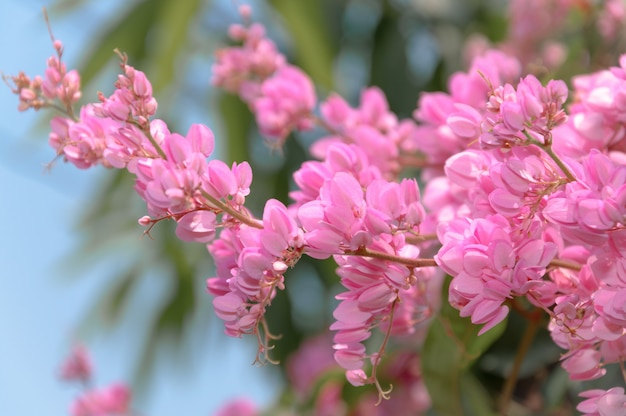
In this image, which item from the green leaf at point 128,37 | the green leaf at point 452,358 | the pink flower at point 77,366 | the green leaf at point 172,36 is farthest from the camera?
the green leaf at point 128,37

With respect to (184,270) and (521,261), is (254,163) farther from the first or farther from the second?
(521,261)

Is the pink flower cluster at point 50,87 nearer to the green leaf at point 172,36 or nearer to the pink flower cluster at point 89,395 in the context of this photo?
the pink flower cluster at point 89,395

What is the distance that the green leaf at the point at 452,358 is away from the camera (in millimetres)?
561

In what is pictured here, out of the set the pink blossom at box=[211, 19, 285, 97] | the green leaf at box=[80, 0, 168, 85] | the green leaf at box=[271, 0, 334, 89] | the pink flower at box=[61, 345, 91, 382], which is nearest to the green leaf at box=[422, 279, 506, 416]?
the pink blossom at box=[211, 19, 285, 97]

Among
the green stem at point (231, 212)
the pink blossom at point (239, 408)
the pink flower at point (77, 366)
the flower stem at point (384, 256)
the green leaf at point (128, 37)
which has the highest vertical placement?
the green stem at point (231, 212)

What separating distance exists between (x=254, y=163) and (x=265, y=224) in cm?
90

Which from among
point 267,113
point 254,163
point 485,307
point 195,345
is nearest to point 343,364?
point 485,307

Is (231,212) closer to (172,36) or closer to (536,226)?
(536,226)

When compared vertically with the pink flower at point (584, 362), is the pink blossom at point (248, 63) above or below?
above

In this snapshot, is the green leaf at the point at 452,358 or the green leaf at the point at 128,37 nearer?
the green leaf at the point at 452,358

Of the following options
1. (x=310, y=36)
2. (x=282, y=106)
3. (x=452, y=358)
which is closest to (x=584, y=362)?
(x=452, y=358)

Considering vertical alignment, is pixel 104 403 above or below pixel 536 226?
below

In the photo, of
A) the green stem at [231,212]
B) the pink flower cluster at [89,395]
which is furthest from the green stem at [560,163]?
the pink flower cluster at [89,395]

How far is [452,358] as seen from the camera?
0.58 meters
